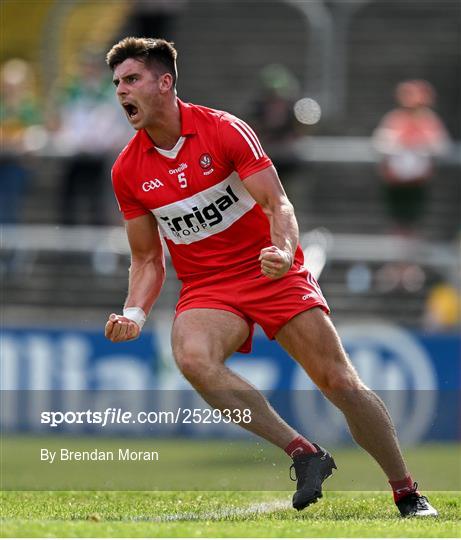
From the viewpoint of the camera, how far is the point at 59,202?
18062mm

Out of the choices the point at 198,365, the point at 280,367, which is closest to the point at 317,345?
the point at 198,365

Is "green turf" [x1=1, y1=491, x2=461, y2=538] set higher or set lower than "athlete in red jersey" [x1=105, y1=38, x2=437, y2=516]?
lower

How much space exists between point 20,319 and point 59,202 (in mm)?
2263

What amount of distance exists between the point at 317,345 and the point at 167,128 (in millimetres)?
1436

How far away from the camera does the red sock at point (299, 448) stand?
25.6ft

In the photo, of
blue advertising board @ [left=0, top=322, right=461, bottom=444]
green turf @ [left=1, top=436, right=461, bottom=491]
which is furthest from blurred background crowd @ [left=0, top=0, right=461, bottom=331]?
green turf @ [left=1, top=436, right=461, bottom=491]

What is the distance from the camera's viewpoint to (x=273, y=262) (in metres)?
7.29

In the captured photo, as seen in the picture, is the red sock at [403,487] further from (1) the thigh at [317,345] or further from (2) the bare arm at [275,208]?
(2) the bare arm at [275,208]

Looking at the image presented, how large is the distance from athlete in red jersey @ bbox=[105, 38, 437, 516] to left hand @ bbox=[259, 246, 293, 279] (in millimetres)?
313

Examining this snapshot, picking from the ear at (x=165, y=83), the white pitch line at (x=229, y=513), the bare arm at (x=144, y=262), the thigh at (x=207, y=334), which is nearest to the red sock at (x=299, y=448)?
the white pitch line at (x=229, y=513)

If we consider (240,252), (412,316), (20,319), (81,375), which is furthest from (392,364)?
(240,252)

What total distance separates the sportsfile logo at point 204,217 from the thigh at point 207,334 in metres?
0.46

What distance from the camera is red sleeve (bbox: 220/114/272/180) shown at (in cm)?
777

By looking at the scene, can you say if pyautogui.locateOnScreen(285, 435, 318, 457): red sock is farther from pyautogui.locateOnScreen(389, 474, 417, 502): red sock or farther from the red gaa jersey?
the red gaa jersey
